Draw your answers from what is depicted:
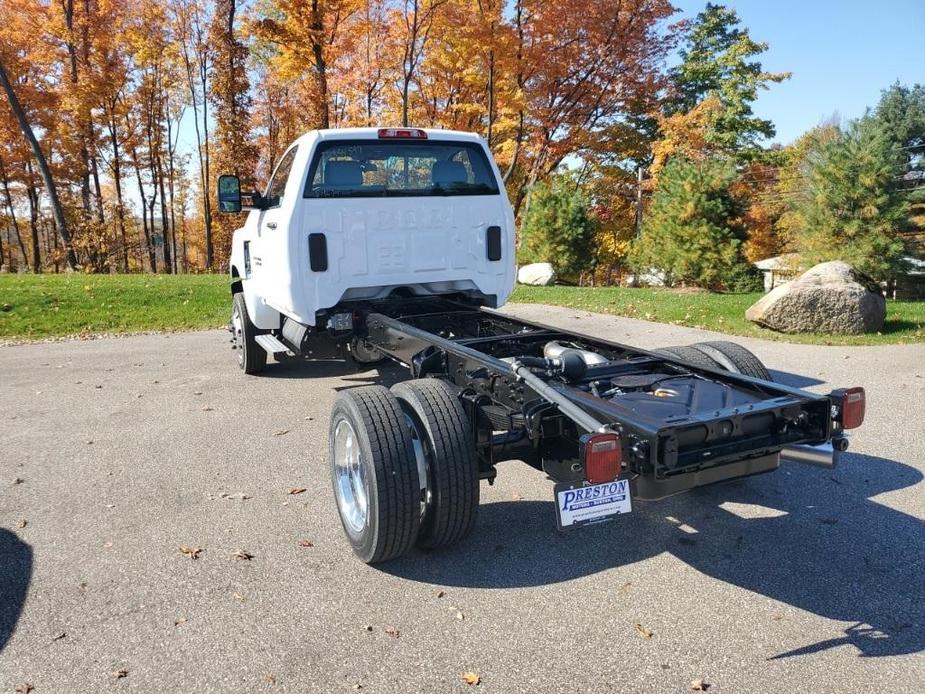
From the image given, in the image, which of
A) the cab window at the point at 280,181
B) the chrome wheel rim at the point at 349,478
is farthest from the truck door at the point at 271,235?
the chrome wheel rim at the point at 349,478

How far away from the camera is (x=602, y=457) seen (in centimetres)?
277

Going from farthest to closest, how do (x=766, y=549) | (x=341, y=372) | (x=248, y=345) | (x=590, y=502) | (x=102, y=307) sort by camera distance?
1. (x=102, y=307)
2. (x=341, y=372)
3. (x=248, y=345)
4. (x=766, y=549)
5. (x=590, y=502)

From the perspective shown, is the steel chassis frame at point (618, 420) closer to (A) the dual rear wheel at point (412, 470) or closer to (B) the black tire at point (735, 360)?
(A) the dual rear wheel at point (412, 470)

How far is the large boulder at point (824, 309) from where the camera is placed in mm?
10289

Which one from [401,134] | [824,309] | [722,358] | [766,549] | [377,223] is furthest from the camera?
[824,309]

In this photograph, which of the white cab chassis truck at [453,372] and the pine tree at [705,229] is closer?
the white cab chassis truck at [453,372]

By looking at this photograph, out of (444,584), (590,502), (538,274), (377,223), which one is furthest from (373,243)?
(538,274)

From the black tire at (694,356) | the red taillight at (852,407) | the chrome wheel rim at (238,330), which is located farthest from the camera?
the chrome wheel rim at (238,330)

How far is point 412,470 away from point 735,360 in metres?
2.43

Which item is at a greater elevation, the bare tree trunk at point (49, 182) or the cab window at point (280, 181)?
the bare tree trunk at point (49, 182)

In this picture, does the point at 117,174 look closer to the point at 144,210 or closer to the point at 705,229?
the point at 144,210

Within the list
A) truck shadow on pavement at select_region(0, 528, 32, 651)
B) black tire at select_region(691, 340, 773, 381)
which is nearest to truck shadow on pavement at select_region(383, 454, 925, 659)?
black tire at select_region(691, 340, 773, 381)

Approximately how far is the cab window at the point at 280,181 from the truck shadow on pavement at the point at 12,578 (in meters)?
3.30

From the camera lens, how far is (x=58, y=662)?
9.22 feet
